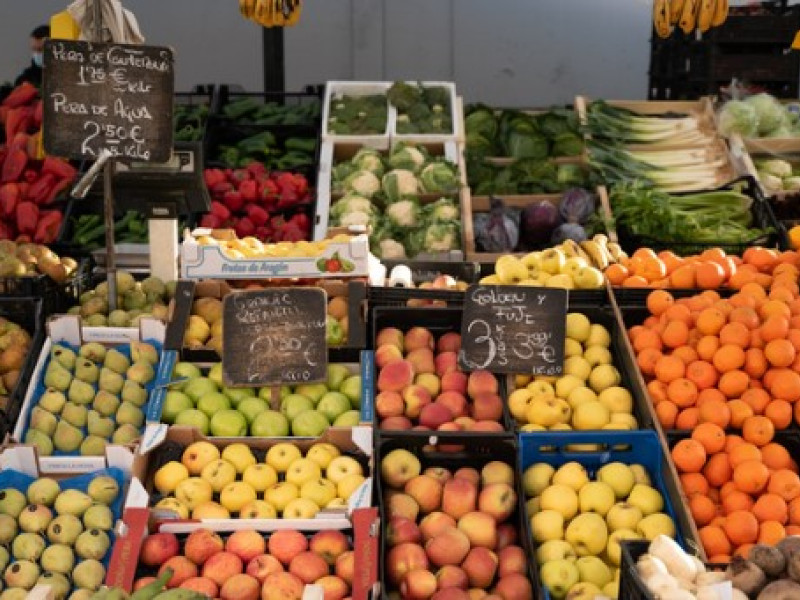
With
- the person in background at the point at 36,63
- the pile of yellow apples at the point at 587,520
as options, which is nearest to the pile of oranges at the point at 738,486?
the pile of yellow apples at the point at 587,520

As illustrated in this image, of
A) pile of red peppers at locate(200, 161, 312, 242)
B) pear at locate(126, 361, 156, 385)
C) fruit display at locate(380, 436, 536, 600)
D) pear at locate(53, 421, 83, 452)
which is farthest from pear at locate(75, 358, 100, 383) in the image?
pile of red peppers at locate(200, 161, 312, 242)

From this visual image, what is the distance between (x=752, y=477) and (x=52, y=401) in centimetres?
213

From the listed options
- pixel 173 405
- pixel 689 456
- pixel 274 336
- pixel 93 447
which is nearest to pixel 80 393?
pixel 93 447

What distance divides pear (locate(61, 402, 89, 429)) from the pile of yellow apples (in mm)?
1394

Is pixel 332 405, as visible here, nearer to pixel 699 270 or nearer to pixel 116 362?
pixel 116 362

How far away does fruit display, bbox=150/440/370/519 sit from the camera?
9.54 feet

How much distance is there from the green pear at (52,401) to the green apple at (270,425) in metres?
0.64

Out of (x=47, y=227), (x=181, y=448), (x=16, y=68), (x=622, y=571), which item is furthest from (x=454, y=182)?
(x=16, y=68)

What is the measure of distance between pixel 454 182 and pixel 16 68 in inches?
236

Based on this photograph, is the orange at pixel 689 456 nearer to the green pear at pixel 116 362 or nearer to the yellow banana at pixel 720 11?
the green pear at pixel 116 362

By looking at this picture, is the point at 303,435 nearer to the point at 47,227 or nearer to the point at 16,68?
→ the point at 47,227

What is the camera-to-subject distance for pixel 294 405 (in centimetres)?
325

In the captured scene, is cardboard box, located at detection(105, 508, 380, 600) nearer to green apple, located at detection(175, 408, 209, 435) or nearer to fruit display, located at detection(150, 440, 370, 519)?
fruit display, located at detection(150, 440, 370, 519)

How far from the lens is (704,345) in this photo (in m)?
3.33
